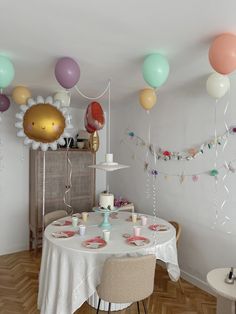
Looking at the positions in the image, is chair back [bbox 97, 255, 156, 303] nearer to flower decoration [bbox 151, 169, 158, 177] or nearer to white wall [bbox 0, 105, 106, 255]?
flower decoration [bbox 151, 169, 158, 177]

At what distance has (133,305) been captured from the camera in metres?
2.49

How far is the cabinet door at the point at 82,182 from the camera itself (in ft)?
12.6

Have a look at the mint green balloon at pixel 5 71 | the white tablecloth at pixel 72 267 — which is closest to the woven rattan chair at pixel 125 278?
the white tablecloth at pixel 72 267

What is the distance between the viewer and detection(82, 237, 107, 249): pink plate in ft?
6.67

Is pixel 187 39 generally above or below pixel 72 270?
above

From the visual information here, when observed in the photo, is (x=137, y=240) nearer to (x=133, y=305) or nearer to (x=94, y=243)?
(x=94, y=243)

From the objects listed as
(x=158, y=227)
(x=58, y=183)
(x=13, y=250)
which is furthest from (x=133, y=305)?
(x=13, y=250)

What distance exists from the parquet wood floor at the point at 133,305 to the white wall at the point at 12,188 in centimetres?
55

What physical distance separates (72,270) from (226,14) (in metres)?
1.97

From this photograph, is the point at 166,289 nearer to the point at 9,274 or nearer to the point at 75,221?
the point at 75,221

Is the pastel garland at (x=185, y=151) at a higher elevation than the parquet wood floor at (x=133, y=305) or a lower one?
higher

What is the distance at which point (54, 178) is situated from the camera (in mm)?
3680

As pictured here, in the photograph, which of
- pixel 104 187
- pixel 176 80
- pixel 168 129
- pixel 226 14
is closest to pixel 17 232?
pixel 104 187

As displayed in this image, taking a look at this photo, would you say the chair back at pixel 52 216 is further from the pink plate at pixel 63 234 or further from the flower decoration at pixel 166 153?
the flower decoration at pixel 166 153
